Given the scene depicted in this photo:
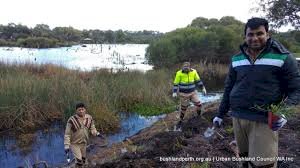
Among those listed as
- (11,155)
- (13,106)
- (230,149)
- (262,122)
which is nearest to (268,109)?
(262,122)

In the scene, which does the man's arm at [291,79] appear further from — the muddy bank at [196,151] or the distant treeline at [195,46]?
the distant treeline at [195,46]

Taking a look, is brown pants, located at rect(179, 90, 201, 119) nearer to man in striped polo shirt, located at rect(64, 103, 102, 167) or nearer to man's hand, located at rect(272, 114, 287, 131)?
man in striped polo shirt, located at rect(64, 103, 102, 167)

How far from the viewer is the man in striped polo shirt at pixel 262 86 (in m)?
3.11

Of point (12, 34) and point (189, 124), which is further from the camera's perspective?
point (12, 34)

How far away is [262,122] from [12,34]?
55.6 meters

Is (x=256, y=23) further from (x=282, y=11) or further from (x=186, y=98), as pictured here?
(x=282, y=11)

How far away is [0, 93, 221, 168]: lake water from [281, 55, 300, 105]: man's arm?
616 centimetres

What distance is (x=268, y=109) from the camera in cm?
309

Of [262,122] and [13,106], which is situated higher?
[262,122]

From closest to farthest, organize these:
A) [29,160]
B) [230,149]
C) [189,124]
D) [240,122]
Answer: [240,122] → [230,149] → [29,160] → [189,124]

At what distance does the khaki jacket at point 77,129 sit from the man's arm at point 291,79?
3.88 m

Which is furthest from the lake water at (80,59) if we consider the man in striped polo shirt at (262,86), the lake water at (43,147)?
the man in striped polo shirt at (262,86)

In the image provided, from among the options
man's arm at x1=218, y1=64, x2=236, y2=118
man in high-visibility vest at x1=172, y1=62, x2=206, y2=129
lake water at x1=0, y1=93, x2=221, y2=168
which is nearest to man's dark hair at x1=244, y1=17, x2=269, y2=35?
man's arm at x1=218, y1=64, x2=236, y2=118

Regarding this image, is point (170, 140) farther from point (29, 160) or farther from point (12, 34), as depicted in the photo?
point (12, 34)
